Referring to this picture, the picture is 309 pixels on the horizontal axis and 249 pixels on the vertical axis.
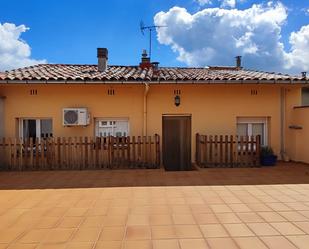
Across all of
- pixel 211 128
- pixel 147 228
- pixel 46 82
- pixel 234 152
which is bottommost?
pixel 147 228

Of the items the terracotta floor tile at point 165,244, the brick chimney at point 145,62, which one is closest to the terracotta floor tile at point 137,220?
the terracotta floor tile at point 165,244

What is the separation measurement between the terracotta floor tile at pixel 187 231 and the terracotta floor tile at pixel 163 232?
0.08 metres

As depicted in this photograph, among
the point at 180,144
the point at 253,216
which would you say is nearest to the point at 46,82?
the point at 180,144

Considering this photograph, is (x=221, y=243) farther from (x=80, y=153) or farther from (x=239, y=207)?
(x=80, y=153)

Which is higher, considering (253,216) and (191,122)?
(191,122)

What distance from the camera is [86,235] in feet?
15.3

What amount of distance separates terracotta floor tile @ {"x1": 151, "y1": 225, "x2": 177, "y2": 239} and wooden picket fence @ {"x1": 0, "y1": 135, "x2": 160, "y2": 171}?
19.3 feet

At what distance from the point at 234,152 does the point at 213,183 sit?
303 cm

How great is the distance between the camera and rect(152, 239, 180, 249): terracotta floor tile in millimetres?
4223

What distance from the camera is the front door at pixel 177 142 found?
40.8 feet

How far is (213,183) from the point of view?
27.1 feet

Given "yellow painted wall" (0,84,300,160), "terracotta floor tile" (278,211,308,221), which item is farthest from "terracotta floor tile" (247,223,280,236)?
"yellow painted wall" (0,84,300,160)

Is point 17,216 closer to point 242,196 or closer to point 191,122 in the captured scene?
point 242,196

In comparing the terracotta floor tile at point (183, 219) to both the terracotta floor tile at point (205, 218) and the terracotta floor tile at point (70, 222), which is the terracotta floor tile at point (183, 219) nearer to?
the terracotta floor tile at point (205, 218)
